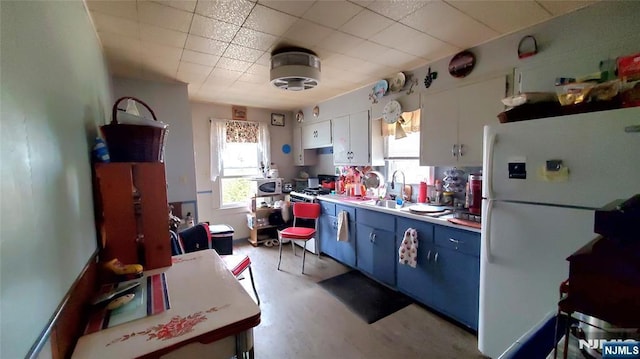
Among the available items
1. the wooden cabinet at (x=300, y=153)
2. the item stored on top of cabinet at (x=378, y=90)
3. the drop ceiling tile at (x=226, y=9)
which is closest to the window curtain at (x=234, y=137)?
the wooden cabinet at (x=300, y=153)

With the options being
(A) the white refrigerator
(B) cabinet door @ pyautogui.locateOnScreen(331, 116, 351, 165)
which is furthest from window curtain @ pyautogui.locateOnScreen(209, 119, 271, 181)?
(A) the white refrigerator

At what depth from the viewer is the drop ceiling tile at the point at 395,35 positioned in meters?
1.80

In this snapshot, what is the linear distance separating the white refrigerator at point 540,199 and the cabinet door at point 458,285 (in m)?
0.25

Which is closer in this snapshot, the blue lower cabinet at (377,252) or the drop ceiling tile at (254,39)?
the drop ceiling tile at (254,39)

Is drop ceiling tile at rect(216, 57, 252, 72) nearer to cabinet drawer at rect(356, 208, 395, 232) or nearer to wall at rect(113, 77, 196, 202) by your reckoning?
wall at rect(113, 77, 196, 202)

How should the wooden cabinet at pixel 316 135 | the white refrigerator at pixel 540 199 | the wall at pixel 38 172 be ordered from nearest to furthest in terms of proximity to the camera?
the wall at pixel 38 172, the white refrigerator at pixel 540 199, the wooden cabinet at pixel 316 135

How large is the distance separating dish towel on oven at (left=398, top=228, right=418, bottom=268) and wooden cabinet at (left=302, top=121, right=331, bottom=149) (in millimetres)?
1961

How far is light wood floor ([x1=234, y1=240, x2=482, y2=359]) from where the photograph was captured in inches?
70.6

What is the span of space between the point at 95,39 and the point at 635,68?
3133 millimetres

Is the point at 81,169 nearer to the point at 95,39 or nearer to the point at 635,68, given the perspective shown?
the point at 95,39

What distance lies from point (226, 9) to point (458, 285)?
2.54m

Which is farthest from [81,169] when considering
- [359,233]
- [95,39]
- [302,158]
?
[302,158]

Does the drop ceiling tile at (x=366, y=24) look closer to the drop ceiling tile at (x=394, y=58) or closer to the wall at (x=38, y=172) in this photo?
the drop ceiling tile at (x=394, y=58)

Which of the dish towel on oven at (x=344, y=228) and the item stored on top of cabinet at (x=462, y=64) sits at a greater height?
the item stored on top of cabinet at (x=462, y=64)
